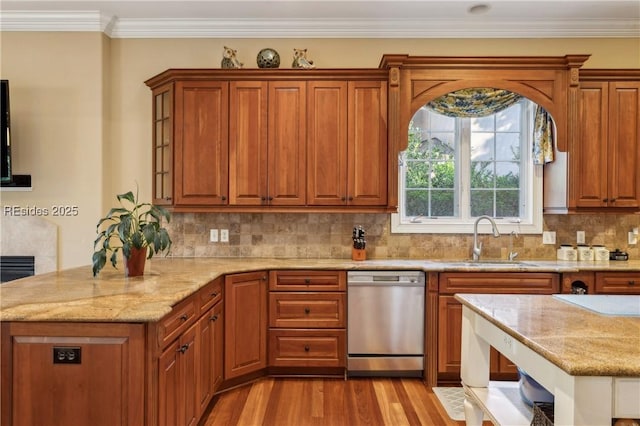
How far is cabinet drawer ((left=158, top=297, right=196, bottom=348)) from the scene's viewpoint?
190 centimetres

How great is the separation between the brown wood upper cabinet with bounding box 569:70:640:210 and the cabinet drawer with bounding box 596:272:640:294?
598mm

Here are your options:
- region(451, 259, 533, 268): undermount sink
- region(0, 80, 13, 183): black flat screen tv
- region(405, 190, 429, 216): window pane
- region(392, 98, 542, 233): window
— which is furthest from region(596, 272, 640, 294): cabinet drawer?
region(0, 80, 13, 183): black flat screen tv

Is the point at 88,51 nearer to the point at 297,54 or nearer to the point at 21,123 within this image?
the point at 21,123

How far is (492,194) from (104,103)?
361cm

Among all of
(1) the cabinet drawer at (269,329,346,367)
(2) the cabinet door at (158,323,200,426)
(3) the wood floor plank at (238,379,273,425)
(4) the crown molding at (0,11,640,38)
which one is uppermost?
(4) the crown molding at (0,11,640,38)

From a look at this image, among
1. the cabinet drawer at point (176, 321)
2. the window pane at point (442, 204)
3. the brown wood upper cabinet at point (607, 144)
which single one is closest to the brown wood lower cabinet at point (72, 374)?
the cabinet drawer at point (176, 321)

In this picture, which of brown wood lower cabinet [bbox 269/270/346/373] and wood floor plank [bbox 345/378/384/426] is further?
brown wood lower cabinet [bbox 269/270/346/373]

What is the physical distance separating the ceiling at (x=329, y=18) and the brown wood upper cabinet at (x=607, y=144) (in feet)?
2.08

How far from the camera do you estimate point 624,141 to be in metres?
3.60

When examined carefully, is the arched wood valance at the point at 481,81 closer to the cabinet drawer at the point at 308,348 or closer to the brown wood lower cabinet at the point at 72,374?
the cabinet drawer at the point at 308,348

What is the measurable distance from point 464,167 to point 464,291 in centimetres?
128

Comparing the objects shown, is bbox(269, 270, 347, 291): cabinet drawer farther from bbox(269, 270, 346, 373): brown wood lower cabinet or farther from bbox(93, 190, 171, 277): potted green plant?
bbox(93, 190, 171, 277): potted green plant

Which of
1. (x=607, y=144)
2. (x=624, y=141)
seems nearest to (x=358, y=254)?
(x=607, y=144)

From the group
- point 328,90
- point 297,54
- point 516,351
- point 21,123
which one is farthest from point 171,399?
point 21,123
